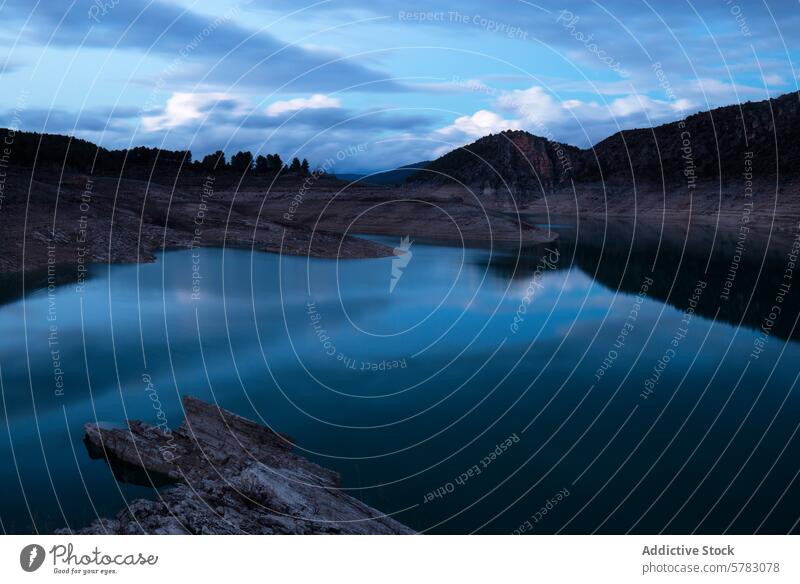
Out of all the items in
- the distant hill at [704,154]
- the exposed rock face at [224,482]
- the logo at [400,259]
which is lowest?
the exposed rock face at [224,482]

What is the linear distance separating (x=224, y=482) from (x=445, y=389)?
13.9 m

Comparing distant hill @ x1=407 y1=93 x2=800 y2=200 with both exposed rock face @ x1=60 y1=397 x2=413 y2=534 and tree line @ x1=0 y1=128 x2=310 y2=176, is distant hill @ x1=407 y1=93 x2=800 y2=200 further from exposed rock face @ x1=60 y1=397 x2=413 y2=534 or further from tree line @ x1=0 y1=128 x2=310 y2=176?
exposed rock face @ x1=60 y1=397 x2=413 y2=534

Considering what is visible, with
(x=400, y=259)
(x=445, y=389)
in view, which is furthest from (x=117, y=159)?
(x=445, y=389)

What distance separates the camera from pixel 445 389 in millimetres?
28125

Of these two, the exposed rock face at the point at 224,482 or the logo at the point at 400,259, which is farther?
the logo at the point at 400,259

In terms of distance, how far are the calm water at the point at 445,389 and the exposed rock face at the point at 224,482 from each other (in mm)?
982

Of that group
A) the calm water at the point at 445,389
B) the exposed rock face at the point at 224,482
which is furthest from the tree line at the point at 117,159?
the exposed rock face at the point at 224,482

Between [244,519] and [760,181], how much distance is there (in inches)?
5502
